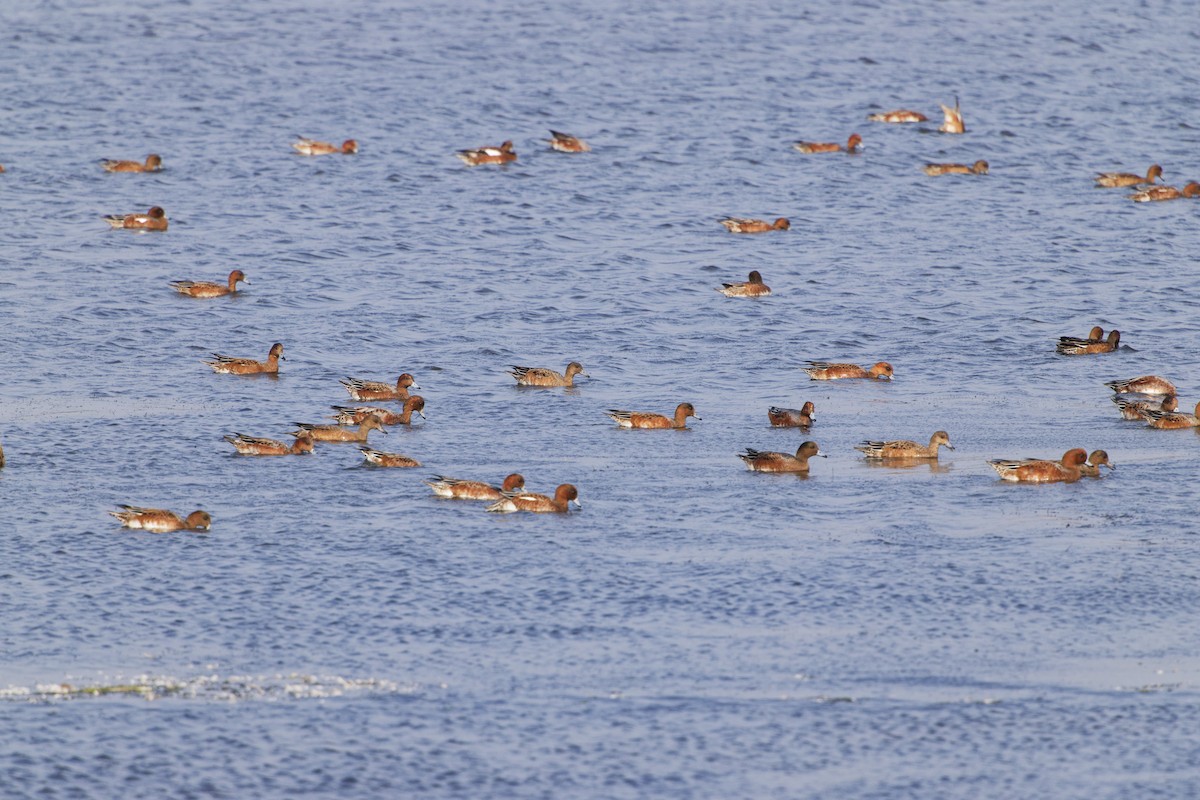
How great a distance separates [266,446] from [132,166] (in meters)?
19.1

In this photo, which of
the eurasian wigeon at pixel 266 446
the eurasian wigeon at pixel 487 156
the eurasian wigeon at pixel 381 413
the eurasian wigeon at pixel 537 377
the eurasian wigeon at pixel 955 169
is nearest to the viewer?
the eurasian wigeon at pixel 266 446

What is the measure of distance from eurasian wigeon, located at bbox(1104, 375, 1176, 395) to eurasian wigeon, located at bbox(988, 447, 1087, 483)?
384 centimetres

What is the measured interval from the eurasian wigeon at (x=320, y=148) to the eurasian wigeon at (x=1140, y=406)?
21575 millimetres

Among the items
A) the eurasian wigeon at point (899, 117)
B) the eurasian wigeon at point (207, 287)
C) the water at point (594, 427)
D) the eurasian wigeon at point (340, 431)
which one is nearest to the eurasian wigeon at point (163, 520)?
the water at point (594, 427)

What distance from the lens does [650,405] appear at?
23891 mm

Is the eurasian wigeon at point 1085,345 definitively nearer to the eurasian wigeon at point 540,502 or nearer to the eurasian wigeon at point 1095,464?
the eurasian wigeon at point 1095,464

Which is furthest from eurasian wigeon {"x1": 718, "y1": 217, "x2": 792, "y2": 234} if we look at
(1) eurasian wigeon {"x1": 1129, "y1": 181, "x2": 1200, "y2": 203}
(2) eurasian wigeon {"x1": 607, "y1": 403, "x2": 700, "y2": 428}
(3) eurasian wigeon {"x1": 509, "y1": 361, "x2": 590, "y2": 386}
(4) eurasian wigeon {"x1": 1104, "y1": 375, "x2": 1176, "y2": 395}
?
(2) eurasian wigeon {"x1": 607, "y1": 403, "x2": 700, "y2": 428}

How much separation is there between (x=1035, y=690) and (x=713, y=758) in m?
2.93

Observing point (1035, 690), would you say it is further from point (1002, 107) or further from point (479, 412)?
point (1002, 107)

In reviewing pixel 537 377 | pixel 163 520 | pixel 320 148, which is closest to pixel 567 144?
pixel 320 148

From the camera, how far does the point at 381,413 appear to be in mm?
22422

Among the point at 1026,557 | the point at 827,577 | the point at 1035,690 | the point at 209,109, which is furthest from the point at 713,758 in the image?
the point at 209,109

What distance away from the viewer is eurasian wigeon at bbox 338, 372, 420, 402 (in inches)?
933

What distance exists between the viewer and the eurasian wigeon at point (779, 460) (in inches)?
810
